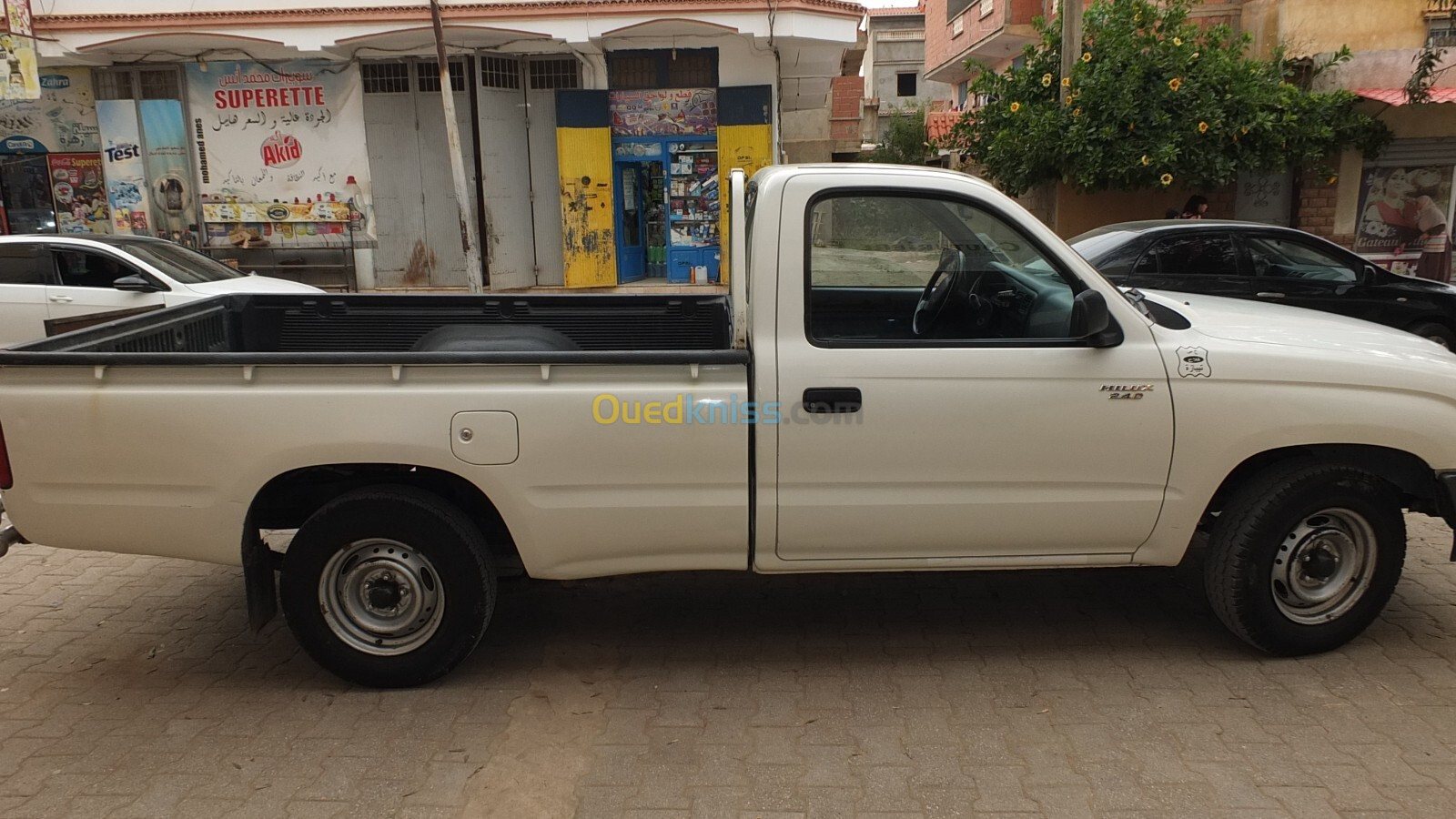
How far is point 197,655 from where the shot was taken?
4148 mm

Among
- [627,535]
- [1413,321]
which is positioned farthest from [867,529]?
[1413,321]

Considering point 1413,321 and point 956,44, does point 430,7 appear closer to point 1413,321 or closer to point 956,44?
point 1413,321

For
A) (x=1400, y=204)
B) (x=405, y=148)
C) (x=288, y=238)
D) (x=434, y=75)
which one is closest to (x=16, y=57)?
(x=288, y=238)

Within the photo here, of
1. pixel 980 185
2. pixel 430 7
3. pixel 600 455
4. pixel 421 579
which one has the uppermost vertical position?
pixel 430 7

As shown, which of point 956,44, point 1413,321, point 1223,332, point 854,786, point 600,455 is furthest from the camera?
point 956,44

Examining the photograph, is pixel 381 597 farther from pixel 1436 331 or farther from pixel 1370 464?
pixel 1436 331

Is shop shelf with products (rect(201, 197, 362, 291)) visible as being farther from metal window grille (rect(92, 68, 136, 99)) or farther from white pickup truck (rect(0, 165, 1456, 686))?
white pickup truck (rect(0, 165, 1456, 686))

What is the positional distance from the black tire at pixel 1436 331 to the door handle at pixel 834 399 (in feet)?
25.1

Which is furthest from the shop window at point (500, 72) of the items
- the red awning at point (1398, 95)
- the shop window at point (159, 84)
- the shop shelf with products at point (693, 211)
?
the red awning at point (1398, 95)

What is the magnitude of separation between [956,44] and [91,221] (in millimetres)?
20001

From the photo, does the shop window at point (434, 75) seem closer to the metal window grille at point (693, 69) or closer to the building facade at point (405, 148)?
the building facade at point (405, 148)

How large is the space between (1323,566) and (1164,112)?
9668 mm

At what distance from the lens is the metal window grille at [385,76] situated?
49.9 feet

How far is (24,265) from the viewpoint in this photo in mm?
9172
